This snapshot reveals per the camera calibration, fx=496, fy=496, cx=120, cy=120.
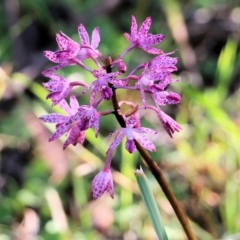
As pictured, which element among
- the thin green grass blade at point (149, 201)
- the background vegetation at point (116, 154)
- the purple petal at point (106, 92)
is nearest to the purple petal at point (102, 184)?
the thin green grass blade at point (149, 201)

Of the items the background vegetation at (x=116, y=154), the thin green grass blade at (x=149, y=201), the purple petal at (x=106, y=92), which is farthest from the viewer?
the background vegetation at (x=116, y=154)

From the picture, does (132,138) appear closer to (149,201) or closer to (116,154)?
(149,201)

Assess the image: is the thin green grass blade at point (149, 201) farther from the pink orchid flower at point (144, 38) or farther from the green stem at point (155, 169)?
the pink orchid flower at point (144, 38)

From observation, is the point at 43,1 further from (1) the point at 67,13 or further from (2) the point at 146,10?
(2) the point at 146,10

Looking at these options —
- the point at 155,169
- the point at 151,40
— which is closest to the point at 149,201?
the point at 155,169

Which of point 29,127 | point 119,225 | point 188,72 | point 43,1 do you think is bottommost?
point 119,225

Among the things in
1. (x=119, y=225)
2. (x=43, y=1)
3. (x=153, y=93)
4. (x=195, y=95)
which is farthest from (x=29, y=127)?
(x=153, y=93)

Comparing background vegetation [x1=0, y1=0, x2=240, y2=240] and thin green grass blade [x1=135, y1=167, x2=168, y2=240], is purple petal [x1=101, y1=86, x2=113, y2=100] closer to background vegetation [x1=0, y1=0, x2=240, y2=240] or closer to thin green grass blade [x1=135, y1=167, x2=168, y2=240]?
thin green grass blade [x1=135, y1=167, x2=168, y2=240]
